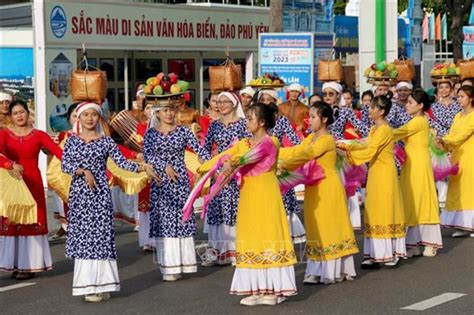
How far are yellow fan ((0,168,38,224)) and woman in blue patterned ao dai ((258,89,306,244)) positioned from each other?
2457 mm

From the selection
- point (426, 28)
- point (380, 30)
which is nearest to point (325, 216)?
point (380, 30)

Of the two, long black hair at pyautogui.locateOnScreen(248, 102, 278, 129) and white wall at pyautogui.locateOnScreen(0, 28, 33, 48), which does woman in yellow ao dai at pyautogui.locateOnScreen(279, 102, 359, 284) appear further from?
white wall at pyautogui.locateOnScreen(0, 28, 33, 48)

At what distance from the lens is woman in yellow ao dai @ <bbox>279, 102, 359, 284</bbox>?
10219mm

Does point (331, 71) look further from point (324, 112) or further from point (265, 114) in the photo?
point (265, 114)

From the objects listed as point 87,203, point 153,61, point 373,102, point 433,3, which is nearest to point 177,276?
point 87,203

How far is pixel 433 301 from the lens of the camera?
9461mm

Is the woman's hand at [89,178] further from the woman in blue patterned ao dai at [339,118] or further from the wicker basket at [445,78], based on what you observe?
the wicker basket at [445,78]

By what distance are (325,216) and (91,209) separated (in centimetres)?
205

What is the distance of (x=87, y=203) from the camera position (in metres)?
9.77

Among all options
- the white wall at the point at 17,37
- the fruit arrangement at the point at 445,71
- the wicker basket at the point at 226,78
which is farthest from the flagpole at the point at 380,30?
the wicker basket at the point at 226,78

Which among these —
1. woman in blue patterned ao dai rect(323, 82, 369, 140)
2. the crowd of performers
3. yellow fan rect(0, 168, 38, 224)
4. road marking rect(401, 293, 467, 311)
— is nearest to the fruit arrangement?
the crowd of performers

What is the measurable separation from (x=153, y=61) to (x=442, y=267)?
1224 centimetres

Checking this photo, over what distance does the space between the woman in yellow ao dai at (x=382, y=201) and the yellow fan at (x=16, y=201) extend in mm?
3085

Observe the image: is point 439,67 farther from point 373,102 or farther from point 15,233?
point 15,233
